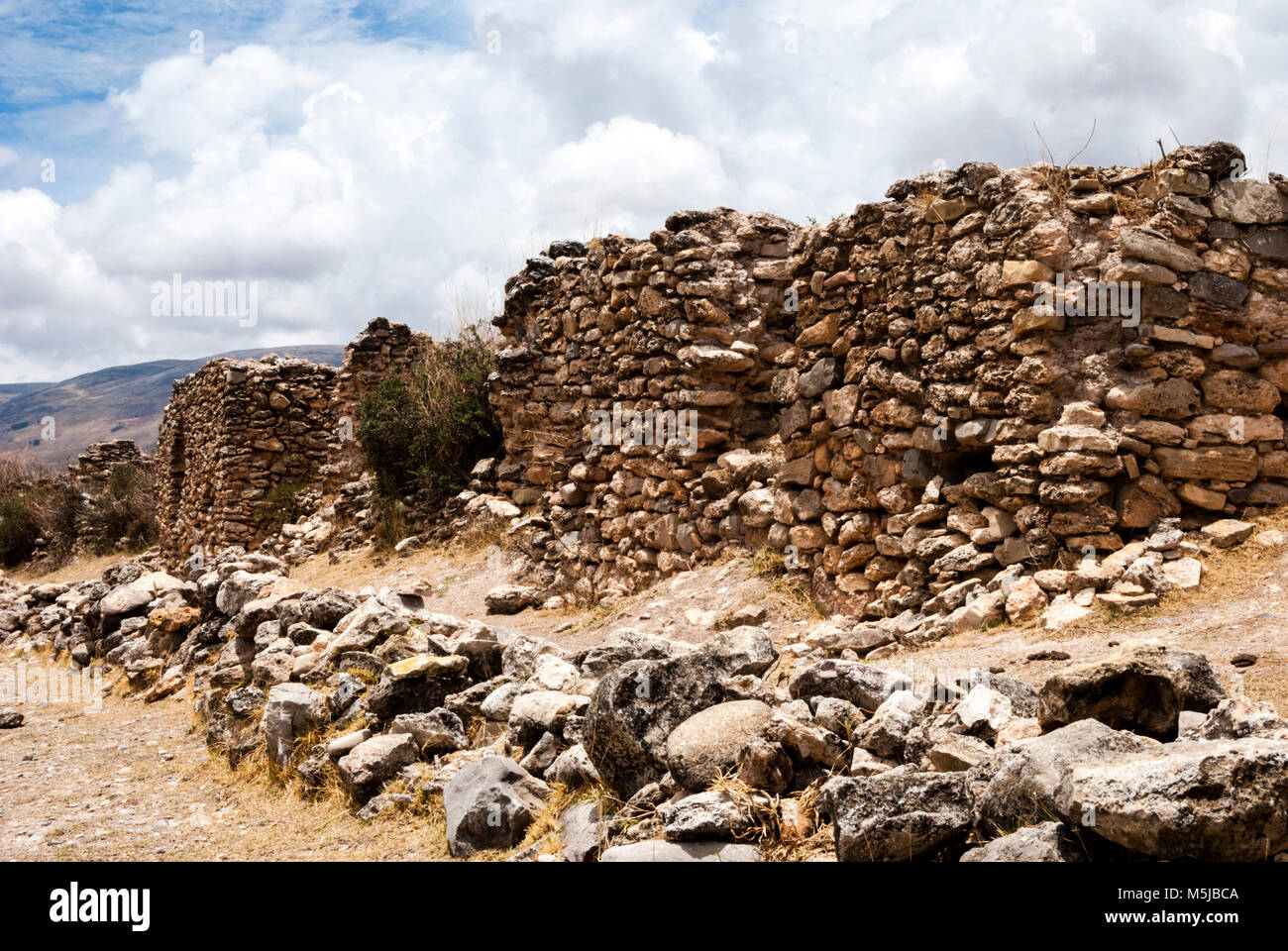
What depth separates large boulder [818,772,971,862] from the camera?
9.11ft

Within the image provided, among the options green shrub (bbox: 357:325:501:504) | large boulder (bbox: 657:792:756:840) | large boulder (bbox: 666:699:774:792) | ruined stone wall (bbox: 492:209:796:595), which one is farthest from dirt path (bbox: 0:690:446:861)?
green shrub (bbox: 357:325:501:504)

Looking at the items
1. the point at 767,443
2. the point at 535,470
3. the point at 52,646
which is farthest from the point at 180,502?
the point at 767,443

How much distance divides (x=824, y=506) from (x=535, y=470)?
4.55 meters

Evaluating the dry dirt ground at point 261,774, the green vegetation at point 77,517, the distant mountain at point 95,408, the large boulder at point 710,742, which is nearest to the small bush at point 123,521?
the green vegetation at point 77,517

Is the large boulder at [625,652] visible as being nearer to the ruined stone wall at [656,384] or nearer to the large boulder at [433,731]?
the large boulder at [433,731]

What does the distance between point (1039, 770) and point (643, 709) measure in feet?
5.20

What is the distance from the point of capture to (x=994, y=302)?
5.80 metres

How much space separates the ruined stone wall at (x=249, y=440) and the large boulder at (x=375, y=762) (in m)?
12.4

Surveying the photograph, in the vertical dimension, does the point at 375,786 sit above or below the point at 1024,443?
below

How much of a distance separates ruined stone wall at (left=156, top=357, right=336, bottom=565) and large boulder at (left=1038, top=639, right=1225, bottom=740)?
14.8 metres

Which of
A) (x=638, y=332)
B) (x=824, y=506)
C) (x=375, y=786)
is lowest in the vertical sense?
(x=375, y=786)

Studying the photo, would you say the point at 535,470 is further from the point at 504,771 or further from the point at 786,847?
the point at 786,847

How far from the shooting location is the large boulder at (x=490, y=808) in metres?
3.87

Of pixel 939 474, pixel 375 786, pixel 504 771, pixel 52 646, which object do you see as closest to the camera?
pixel 504 771
